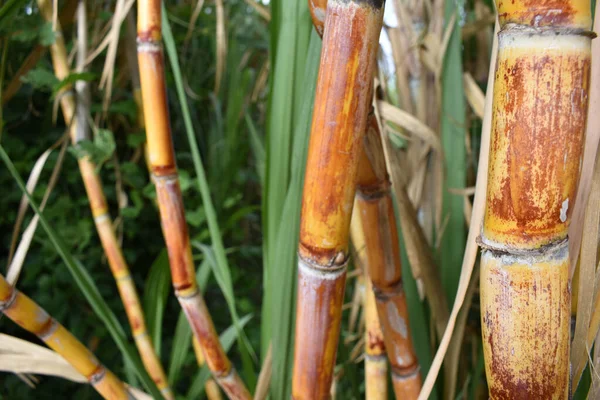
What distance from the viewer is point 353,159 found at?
0.18m

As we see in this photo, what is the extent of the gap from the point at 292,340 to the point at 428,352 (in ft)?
0.40

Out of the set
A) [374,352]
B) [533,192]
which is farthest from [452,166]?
[533,192]

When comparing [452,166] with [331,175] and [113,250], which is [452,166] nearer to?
[331,175]

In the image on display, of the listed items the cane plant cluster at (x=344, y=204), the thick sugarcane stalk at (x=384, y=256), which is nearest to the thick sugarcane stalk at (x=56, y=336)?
the cane plant cluster at (x=344, y=204)

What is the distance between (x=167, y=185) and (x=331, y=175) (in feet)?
0.77

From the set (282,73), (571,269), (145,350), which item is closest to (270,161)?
(282,73)

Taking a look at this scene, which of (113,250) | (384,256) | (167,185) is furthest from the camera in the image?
(113,250)

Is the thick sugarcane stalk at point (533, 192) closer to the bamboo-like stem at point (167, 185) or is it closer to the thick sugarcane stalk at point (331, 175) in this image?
the thick sugarcane stalk at point (331, 175)

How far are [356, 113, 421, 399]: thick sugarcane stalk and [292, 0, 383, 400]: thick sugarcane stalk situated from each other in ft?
0.12

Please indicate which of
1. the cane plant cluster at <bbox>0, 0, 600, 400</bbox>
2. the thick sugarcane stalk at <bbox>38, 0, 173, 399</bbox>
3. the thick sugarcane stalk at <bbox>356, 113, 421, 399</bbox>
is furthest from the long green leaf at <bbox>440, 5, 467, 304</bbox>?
the thick sugarcane stalk at <bbox>38, 0, 173, 399</bbox>

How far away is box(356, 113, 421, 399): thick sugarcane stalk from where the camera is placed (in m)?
0.23

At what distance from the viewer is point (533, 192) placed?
0.48ft

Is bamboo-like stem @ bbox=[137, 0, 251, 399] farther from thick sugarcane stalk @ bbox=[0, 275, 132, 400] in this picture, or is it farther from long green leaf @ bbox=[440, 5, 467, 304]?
long green leaf @ bbox=[440, 5, 467, 304]

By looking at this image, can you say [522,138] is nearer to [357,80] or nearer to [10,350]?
[357,80]
